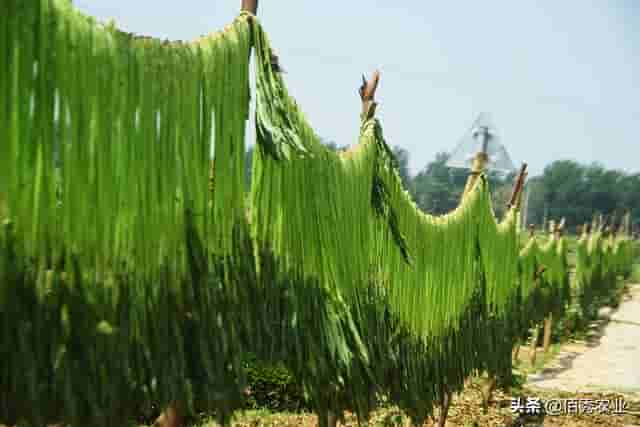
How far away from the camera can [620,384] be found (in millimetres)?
10375

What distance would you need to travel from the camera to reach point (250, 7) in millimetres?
2037

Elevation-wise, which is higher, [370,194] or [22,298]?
[370,194]

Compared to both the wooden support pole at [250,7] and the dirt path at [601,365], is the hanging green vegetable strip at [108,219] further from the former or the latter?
the dirt path at [601,365]

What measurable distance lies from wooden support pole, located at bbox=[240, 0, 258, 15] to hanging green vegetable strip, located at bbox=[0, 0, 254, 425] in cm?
22

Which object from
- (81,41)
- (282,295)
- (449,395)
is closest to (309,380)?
(282,295)

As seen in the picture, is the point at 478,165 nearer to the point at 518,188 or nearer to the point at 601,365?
the point at 518,188

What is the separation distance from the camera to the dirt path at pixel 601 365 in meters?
9.89

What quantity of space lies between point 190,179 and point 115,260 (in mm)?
327

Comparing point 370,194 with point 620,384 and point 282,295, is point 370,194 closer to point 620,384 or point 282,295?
point 282,295

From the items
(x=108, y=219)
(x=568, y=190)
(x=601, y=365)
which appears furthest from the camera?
(x=568, y=190)

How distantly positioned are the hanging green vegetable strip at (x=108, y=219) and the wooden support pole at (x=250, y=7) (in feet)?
0.73

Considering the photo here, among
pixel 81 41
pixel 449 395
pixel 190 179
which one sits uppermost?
pixel 81 41

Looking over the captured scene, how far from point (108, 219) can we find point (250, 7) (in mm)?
923

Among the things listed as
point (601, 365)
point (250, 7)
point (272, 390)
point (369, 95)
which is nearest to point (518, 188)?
point (272, 390)
